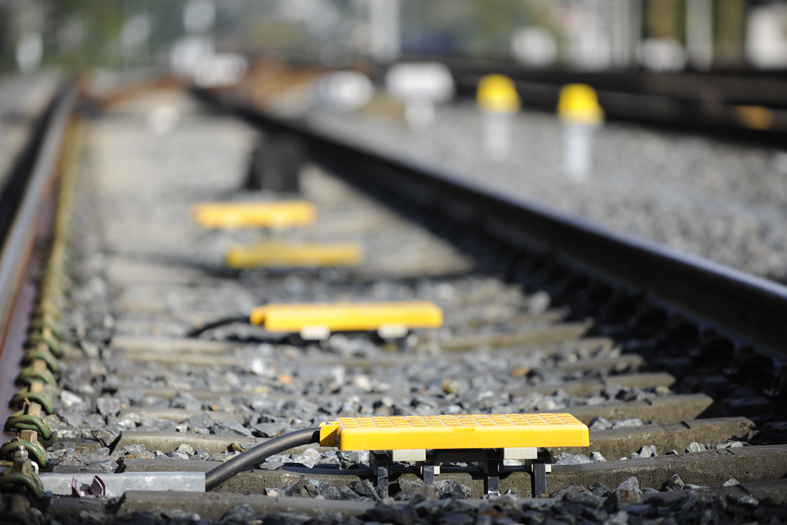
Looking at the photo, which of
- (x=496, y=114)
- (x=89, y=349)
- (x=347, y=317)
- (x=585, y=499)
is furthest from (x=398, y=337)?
(x=496, y=114)

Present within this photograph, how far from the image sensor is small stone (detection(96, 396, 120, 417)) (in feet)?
10.3

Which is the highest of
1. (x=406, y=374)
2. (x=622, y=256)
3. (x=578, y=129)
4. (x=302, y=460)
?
(x=578, y=129)

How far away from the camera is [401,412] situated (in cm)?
321

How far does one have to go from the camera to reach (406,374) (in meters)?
3.77

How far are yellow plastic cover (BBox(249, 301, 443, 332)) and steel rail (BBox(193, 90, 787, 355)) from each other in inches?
39.6

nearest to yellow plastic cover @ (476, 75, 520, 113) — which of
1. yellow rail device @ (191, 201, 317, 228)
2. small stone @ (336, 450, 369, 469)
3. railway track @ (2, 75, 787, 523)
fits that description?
railway track @ (2, 75, 787, 523)

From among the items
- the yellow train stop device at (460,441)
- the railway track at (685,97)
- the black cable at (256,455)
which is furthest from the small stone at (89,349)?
the railway track at (685,97)

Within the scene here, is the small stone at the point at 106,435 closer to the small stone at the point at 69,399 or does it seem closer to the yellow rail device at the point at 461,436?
the small stone at the point at 69,399

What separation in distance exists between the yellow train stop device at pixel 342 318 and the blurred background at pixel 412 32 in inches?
712

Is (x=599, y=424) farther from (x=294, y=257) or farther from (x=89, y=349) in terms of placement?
(x=294, y=257)

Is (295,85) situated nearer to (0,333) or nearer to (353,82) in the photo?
(353,82)

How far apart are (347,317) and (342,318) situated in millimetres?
26

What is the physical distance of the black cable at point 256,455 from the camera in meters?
2.45

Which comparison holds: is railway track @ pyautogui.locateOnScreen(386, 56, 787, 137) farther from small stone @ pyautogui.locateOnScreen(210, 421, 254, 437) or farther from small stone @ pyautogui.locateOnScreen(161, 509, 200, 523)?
small stone @ pyautogui.locateOnScreen(161, 509, 200, 523)
